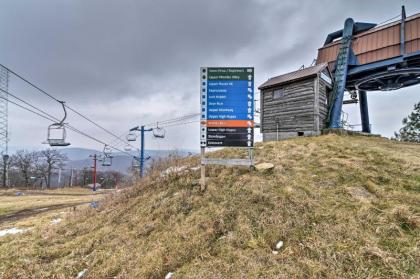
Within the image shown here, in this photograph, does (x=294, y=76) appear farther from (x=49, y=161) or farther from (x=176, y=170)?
(x=49, y=161)

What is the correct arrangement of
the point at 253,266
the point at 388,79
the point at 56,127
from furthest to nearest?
1. the point at 388,79
2. the point at 56,127
3. the point at 253,266

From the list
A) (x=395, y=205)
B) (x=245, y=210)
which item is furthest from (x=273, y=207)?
(x=395, y=205)

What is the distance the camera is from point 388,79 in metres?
15.8

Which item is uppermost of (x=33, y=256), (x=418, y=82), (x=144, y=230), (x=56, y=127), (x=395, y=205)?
(x=418, y=82)

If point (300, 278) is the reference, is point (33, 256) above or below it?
→ below

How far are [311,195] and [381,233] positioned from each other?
4.93 feet

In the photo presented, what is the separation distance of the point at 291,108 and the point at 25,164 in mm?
49898

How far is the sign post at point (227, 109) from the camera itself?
655 centimetres

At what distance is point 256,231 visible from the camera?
4.28 meters

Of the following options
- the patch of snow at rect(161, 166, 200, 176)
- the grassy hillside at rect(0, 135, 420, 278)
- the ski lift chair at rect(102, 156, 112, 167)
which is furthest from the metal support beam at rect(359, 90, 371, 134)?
the ski lift chair at rect(102, 156, 112, 167)

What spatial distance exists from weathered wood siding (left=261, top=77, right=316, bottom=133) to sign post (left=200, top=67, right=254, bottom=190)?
9.22 meters

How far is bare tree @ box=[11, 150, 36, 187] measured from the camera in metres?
43.0

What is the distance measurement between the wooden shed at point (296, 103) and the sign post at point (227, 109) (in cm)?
920

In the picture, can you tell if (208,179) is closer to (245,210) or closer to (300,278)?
(245,210)
